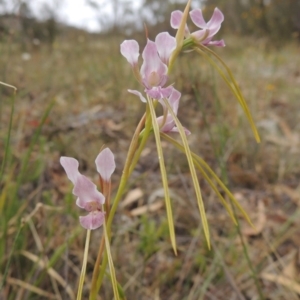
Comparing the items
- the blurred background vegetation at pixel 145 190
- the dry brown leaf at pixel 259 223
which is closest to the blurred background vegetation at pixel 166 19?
the blurred background vegetation at pixel 145 190

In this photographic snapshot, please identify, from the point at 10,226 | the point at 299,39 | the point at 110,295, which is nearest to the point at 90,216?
the point at 110,295

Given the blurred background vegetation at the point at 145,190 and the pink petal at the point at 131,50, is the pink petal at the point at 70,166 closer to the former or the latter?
the pink petal at the point at 131,50

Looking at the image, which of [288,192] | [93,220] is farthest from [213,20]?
[288,192]

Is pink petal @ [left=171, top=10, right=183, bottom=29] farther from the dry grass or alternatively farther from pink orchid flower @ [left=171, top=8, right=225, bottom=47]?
the dry grass

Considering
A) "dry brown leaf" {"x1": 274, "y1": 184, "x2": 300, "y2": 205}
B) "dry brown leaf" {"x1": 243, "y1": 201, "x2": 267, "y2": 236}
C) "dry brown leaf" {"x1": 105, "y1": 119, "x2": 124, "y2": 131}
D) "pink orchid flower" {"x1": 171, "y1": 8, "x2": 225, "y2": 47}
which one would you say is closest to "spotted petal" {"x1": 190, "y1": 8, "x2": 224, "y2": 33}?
"pink orchid flower" {"x1": 171, "y1": 8, "x2": 225, "y2": 47}

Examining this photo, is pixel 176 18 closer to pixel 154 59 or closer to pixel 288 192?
pixel 154 59

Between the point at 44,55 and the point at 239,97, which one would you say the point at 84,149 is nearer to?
the point at 239,97

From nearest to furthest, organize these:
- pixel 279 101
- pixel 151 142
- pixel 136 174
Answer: pixel 136 174 < pixel 151 142 < pixel 279 101
